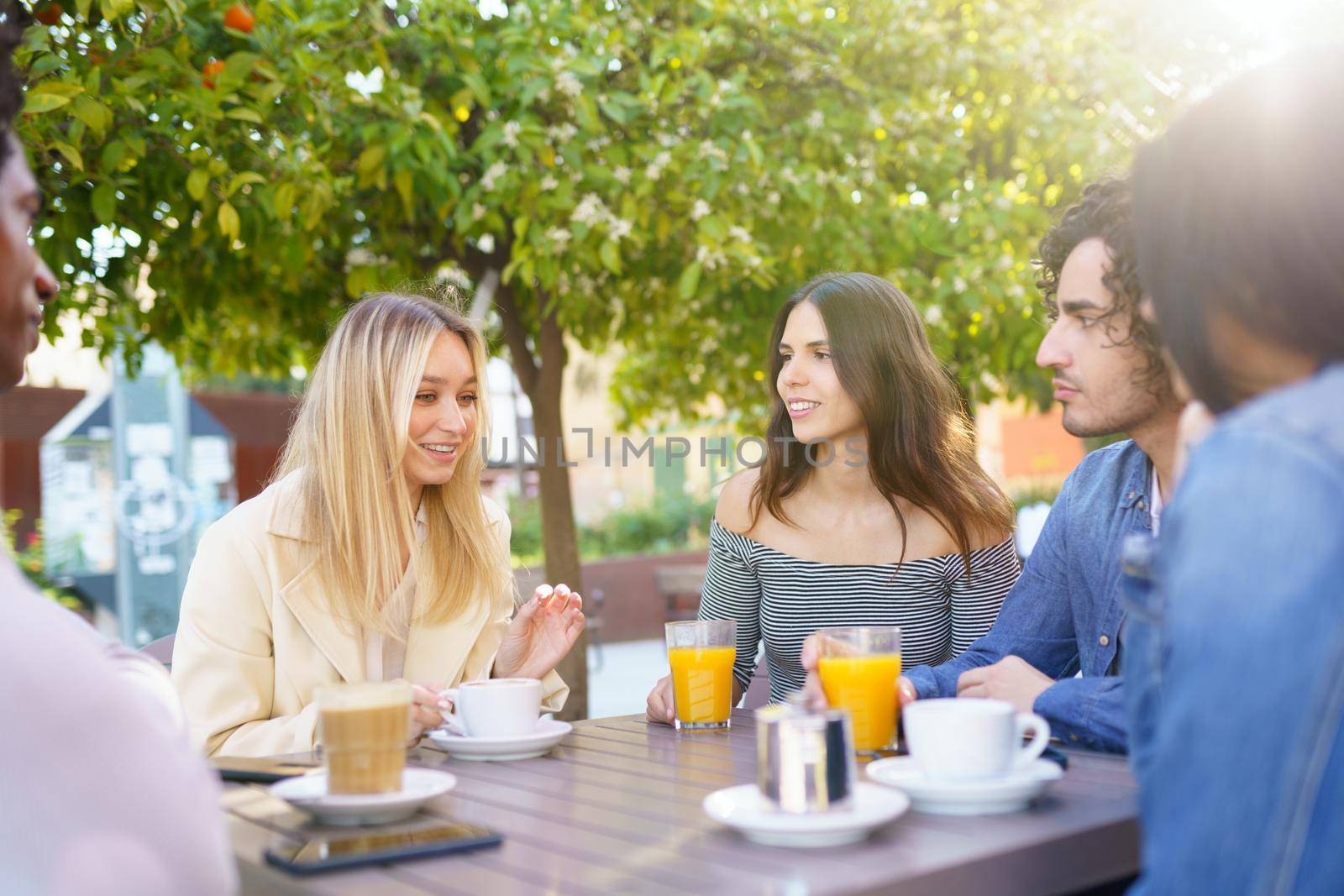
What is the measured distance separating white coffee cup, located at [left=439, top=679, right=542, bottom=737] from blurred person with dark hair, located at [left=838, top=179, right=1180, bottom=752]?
1.98ft

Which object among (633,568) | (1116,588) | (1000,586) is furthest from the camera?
(633,568)

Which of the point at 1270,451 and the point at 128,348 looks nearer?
the point at 1270,451

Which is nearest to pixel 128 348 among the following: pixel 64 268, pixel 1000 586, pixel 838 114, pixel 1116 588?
pixel 64 268

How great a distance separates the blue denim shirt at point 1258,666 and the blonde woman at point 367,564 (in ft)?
5.02

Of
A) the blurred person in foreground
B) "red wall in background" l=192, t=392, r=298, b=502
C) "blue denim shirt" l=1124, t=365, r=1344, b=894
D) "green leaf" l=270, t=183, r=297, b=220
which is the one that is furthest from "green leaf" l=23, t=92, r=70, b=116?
"red wall in background" l=192, t=392, r=298, b=502

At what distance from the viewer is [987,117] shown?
184 inches

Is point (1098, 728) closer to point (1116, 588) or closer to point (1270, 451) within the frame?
point (1116, 588)

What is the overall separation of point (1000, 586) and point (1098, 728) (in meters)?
1.00

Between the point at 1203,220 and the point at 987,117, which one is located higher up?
the point at 987,117

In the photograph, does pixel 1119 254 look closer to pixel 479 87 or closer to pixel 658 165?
pixel 658 165

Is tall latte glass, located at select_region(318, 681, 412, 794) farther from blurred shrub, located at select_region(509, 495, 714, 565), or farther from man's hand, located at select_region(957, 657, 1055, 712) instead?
blurred shrub, located at select_region(509, 495, 714, 565)

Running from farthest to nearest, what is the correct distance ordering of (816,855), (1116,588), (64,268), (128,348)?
(128,348)
(64,268)
(1116,588)
(816,855)

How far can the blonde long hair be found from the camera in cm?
252

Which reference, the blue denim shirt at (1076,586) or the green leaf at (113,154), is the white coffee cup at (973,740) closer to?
the blue denim shirt at (1076,586)
